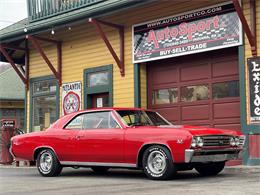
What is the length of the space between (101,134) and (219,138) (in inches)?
92.7

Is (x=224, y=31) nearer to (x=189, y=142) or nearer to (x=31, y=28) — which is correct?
Result: (x=189, y=142)

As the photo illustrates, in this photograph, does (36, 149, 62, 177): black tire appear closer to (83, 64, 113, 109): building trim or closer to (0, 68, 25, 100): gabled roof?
(83, 64, 113, 109): building trim

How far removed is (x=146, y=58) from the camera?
14648mm

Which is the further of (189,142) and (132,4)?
(132,4)

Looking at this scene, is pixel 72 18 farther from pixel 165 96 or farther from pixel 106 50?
pixel 165 96

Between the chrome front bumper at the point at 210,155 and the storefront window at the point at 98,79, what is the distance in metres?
7.36

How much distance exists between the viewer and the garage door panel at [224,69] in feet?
43.0

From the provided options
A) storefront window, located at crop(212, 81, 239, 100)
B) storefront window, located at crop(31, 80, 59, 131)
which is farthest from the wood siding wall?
storefront window, located at crop(212, 81, 239, 100)

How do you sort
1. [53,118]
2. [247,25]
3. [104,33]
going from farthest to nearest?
[53,118] < [104,33] < [247,25]

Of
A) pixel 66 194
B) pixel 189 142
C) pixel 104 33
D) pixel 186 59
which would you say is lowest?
pixel 66 194

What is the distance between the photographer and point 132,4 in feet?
43.6

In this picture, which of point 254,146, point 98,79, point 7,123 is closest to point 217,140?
point 254,146

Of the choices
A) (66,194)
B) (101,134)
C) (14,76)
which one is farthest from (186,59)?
(14,76)

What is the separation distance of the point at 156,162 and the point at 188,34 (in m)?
5.45
